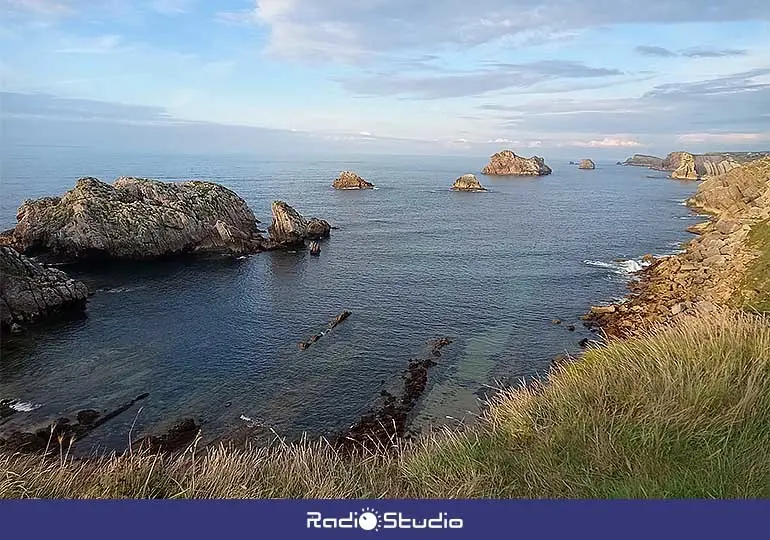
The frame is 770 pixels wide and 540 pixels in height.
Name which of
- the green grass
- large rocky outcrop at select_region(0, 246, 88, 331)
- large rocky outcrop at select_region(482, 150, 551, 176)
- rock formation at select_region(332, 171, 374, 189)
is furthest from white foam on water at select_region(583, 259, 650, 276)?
large rocky outcrop at select_region(482, 150, 551, 176)

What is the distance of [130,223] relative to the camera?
152ft

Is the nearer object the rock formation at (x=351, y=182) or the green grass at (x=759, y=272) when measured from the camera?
the green grass at (x=759, y=272)

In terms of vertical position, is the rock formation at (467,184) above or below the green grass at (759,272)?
above

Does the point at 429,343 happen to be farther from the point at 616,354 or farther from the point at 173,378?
the point at 616,354

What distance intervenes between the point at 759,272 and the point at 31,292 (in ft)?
124

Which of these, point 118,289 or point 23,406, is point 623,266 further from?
point 23,406

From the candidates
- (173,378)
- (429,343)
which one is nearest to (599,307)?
(429,343)

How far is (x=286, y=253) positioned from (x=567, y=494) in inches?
1773

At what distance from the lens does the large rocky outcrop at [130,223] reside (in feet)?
146

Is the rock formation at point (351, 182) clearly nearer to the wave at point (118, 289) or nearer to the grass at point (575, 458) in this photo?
the wave at point (118, 289)

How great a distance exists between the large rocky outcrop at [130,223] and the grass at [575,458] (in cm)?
4347

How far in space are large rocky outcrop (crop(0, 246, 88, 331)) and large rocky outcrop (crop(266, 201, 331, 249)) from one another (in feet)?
63.1

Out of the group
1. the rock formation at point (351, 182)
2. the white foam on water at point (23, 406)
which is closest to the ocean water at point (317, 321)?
the white foam on water at point (23, 406)

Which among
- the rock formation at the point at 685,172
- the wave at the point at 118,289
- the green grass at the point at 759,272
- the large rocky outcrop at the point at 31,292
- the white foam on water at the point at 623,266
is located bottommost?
the wave at the point at 118,289
